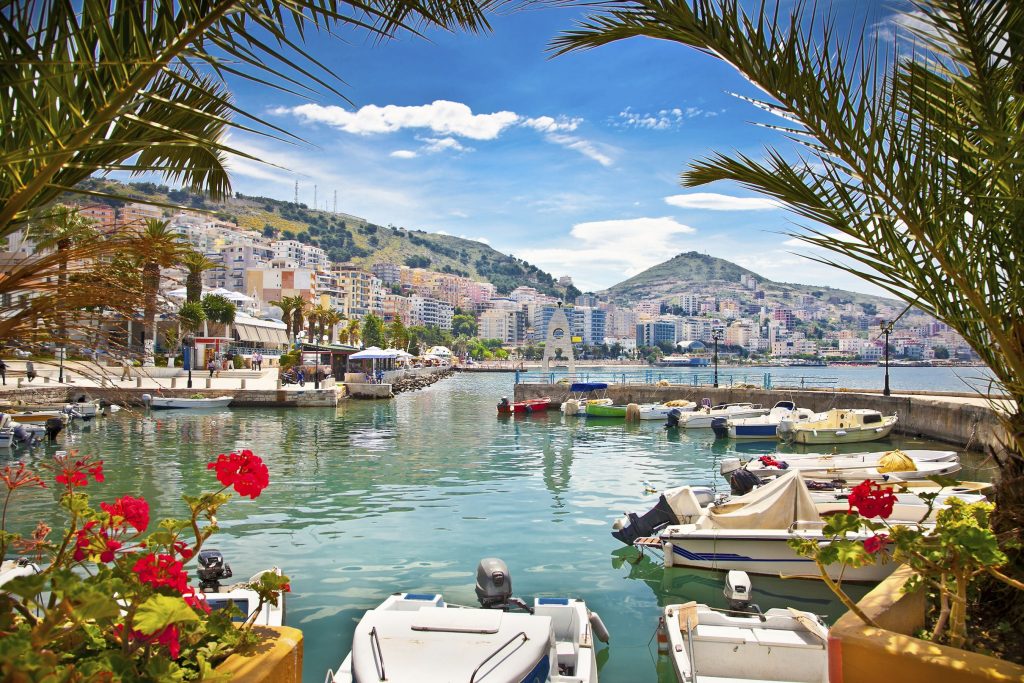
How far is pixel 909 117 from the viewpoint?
3.33 m

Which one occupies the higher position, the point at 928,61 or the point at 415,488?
the point at 928,61

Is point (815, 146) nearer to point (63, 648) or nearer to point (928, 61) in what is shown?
point (928, 61)

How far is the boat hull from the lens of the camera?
1009cm

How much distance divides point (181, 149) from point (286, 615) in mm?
6846

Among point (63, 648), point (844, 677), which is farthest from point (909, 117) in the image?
point (63, 648)

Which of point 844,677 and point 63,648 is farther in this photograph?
point 844,677

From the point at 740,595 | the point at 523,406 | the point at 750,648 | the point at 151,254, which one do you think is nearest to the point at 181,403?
the point at 523,406

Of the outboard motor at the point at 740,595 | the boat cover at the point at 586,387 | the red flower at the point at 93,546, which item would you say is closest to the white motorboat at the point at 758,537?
the outboard motor at the point at 740,595

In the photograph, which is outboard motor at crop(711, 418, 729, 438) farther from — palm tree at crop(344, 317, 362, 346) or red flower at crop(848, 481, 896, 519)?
palm tree at crop(344, 317, 362, 346)

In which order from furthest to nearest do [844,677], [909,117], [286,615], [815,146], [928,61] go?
[286,615] → [928,61] → [815,146] → [909,117] → [844,677]

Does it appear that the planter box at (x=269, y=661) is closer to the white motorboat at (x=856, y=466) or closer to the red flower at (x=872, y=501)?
the red flower at (x=872, y=501)

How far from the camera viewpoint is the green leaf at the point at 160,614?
6.15 ft

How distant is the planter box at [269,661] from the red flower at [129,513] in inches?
30.4

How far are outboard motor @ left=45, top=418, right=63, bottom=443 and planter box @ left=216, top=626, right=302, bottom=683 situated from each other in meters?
26.0
